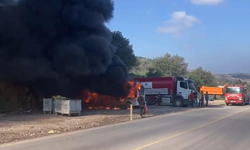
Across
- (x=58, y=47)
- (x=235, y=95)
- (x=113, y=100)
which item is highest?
(x=58, y=47)

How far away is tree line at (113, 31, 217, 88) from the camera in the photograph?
186 feet

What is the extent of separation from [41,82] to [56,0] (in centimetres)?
646

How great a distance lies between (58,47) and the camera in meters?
27.0

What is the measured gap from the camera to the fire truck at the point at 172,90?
34.4 meters

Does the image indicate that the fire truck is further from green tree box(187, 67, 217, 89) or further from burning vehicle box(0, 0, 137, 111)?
green tree box(187, 67, 217, 89)

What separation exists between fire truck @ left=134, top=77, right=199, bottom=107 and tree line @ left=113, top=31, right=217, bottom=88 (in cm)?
1658

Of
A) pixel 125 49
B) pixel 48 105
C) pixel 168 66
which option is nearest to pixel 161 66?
pixel 168 66

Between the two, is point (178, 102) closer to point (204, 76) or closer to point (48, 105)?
point (48, 105)

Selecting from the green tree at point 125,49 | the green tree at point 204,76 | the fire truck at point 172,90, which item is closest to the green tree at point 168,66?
the green tree at point 204,76

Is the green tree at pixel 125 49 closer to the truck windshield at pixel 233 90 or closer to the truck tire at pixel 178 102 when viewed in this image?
the truck windshield at pixel 233 90

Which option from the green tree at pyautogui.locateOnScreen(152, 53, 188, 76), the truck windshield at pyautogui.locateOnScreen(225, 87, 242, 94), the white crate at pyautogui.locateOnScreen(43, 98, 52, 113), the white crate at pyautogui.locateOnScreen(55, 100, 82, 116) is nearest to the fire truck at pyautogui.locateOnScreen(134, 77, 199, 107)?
the truck windshield at pyautogui.locateOnScreen(225, 87, 242, 94)

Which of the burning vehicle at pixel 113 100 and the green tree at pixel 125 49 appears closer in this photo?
the burning vehicle at pixel 113 100

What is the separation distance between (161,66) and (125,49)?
26.3 meters

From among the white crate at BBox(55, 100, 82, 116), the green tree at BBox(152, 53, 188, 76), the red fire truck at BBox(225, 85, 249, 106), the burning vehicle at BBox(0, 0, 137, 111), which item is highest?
the green tree at BBox(152, 53, 188, 76)
